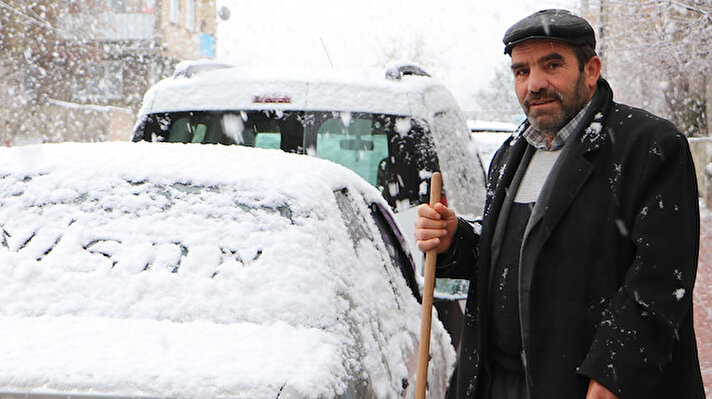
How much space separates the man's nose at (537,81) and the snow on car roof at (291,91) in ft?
9.98

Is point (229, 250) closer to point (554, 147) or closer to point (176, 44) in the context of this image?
point (554, 147)

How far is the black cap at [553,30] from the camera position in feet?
9.22

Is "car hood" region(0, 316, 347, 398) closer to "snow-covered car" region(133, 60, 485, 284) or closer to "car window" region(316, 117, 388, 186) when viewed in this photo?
"snow-covered car" region(133, 60, 485, 284)

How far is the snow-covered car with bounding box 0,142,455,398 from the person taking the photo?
256 cm

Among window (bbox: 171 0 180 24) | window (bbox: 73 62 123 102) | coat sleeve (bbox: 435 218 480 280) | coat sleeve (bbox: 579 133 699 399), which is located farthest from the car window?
window (bbox: 171 0 180 24)

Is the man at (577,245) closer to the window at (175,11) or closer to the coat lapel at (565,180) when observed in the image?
the coat lapel at (565,180)

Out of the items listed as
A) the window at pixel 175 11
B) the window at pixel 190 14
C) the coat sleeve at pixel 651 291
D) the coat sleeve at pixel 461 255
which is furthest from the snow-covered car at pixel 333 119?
the window at pixel 190 14

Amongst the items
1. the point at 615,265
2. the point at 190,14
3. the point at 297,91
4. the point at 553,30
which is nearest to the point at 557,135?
the point at 553,30

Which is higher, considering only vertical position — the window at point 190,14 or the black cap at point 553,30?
the black cap at point 553,30

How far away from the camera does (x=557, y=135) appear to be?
2854 mm

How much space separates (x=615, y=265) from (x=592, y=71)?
1.98 feet

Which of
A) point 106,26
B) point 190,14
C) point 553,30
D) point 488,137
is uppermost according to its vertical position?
point 553,30

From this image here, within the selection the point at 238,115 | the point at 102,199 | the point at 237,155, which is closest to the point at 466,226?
the point at 237,155

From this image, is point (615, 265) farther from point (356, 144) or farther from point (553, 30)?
point (356, 144)
